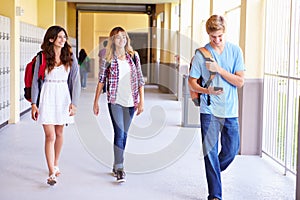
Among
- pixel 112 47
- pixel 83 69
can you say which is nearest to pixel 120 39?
pixel 112 47

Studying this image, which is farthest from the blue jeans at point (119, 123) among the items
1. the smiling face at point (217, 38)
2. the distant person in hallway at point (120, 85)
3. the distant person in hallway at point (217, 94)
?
the smiling face at point (217, 38)

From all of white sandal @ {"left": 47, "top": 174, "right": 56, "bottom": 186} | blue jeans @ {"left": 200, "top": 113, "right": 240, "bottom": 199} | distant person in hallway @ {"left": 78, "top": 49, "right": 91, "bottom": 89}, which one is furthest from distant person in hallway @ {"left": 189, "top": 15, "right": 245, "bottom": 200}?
distant person in hallway @ {"left": 78, "top": 49, "right": 91, "bottom": 89}

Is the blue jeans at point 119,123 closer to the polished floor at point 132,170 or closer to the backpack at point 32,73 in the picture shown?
the polished floor at point 132,170

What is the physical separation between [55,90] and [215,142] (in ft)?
5.30

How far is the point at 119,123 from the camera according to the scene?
15.7 ft

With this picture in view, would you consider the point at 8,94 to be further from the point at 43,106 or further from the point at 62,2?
the point at 62,2

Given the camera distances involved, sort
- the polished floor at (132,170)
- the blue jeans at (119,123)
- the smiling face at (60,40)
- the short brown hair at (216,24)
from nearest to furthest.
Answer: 1. the short brown hair at (216,24)
2. the polished floor at (132,170)
3. the smiling face at (60,40)
4. the blue jeans at (119,123)

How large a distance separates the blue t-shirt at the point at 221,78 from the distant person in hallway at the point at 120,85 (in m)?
0.96

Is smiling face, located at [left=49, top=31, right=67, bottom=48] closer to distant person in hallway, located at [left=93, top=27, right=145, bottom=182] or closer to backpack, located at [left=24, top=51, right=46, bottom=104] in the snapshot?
backpack, located at [left=24, top=51, right=46, bottom=104]

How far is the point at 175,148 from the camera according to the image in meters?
6.75

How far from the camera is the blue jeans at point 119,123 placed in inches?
189

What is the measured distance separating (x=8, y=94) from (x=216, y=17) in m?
5.31

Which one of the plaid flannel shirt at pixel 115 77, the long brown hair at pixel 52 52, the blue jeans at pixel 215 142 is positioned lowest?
the blue jeans at pixel 215 142

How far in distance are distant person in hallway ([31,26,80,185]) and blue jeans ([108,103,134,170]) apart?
0.39 m
